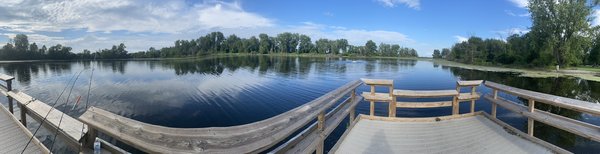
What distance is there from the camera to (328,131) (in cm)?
420

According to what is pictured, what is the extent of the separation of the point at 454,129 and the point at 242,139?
4883 millimetres

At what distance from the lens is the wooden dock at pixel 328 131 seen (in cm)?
185

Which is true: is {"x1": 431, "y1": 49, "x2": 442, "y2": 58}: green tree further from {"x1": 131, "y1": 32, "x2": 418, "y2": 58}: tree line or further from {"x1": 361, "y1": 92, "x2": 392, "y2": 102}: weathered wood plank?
{"x1": 361, "y1": 92, "x2": 392, "y2": 102}: weathered wood plank

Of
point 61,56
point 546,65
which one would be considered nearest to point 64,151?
point 546,65

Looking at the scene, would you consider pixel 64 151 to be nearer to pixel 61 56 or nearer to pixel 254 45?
pixel 61 56

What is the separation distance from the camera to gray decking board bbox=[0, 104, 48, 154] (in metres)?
4.05

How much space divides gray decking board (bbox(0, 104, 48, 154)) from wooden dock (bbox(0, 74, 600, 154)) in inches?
0.7

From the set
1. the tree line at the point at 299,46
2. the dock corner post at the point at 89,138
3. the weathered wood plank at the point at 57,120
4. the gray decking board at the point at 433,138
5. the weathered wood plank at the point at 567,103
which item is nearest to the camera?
the dock corner post at the point at 89,138

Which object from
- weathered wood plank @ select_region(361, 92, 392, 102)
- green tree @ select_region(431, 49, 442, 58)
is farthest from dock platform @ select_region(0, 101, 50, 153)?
green tree @ select_region(431, 49, 442, 58)

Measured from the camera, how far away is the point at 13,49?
2742cm

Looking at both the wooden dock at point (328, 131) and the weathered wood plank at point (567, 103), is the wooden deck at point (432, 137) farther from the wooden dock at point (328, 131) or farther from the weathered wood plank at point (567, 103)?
the weathered wood plank at point (567, 103)

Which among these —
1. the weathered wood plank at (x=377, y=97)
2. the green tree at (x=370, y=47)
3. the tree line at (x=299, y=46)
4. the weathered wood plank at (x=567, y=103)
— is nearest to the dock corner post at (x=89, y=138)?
the weathered wood plank at (x=377, y=97)

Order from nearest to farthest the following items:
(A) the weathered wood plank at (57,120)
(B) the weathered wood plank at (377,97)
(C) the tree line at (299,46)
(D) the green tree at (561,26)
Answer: (A) the weathered wood plank at (57,120), (B) the weathered wood plank at (377,97), (D) the green tree at (561,26), (C) the tree line at (299,46)

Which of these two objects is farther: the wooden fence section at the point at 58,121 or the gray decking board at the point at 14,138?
the gray decking board at the point at 14,138
